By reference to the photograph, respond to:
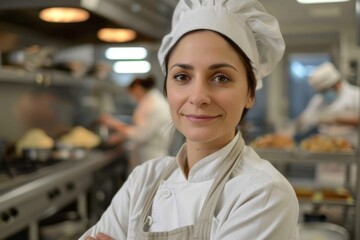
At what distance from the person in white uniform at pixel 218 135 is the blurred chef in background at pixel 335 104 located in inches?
93.5

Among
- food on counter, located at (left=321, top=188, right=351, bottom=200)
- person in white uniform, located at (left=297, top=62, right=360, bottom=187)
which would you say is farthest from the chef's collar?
person in white uniform, located at (left=297, top=62, right=360, bottom=187)

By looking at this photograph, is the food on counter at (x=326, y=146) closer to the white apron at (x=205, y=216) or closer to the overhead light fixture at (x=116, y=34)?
the overhead light fixture at (x=116, y=34)

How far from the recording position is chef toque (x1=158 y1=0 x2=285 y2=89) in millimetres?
833

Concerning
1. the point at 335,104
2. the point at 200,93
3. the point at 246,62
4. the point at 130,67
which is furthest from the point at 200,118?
the point at 130,67

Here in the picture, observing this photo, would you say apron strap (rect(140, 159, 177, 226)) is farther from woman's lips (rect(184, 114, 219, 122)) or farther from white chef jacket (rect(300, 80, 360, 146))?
white chef jacket (rect(300, 80, 360, 146))

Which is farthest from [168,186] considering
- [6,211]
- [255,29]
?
[6,211]

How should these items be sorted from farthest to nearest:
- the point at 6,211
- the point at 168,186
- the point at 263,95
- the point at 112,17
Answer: the point at 263,95, the point at 112,17, the point at 6,211, the point at 168,186

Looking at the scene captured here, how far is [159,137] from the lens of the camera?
10.7 ft

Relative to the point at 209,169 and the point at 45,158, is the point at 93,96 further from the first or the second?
the point at 209,169

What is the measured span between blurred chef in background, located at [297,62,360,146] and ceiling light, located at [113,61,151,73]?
78.8 inches

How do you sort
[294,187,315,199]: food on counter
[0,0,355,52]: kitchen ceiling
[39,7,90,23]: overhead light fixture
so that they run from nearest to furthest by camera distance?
[0,0,355,52]: kitchen ceiling
[39,7,90,23]: overhead light fixture
[294,187,315,199]: food on counter

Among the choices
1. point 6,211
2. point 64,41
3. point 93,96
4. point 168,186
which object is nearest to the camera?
point 168,186

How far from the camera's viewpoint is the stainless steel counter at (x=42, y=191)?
5.32 feet

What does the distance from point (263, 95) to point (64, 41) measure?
265 centimetres
